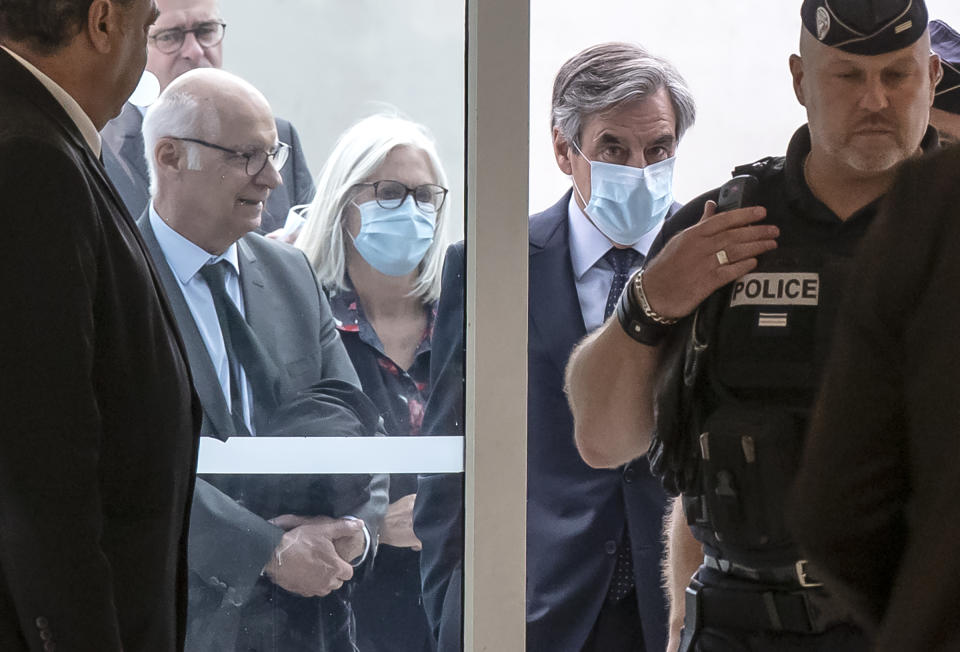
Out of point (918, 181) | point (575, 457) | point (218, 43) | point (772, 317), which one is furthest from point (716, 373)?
point (218, 43)

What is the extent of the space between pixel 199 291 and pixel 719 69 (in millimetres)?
1319

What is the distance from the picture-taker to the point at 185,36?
99.0 inches

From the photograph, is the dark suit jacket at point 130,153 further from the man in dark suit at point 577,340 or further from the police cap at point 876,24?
the police cap at point 876,24

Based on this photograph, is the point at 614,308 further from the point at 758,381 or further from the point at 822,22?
the point at 822,22

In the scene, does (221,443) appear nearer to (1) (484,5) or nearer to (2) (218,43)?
(2) (218,43)

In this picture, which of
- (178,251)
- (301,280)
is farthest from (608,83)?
(178,251)

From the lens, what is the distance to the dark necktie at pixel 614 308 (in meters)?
2.52

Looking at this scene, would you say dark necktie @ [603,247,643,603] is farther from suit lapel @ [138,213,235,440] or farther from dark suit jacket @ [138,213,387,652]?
suit lapel @ [138,213,235,440]

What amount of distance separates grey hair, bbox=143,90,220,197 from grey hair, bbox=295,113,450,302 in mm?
294

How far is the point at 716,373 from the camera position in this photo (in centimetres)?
213

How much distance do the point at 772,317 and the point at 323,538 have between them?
114 cm

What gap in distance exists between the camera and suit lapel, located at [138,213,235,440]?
2.51 meters

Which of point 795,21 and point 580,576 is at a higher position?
point 795,21

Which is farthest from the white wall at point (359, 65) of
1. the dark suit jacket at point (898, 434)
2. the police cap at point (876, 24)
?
the dark suit jacket at point (898, 434)
